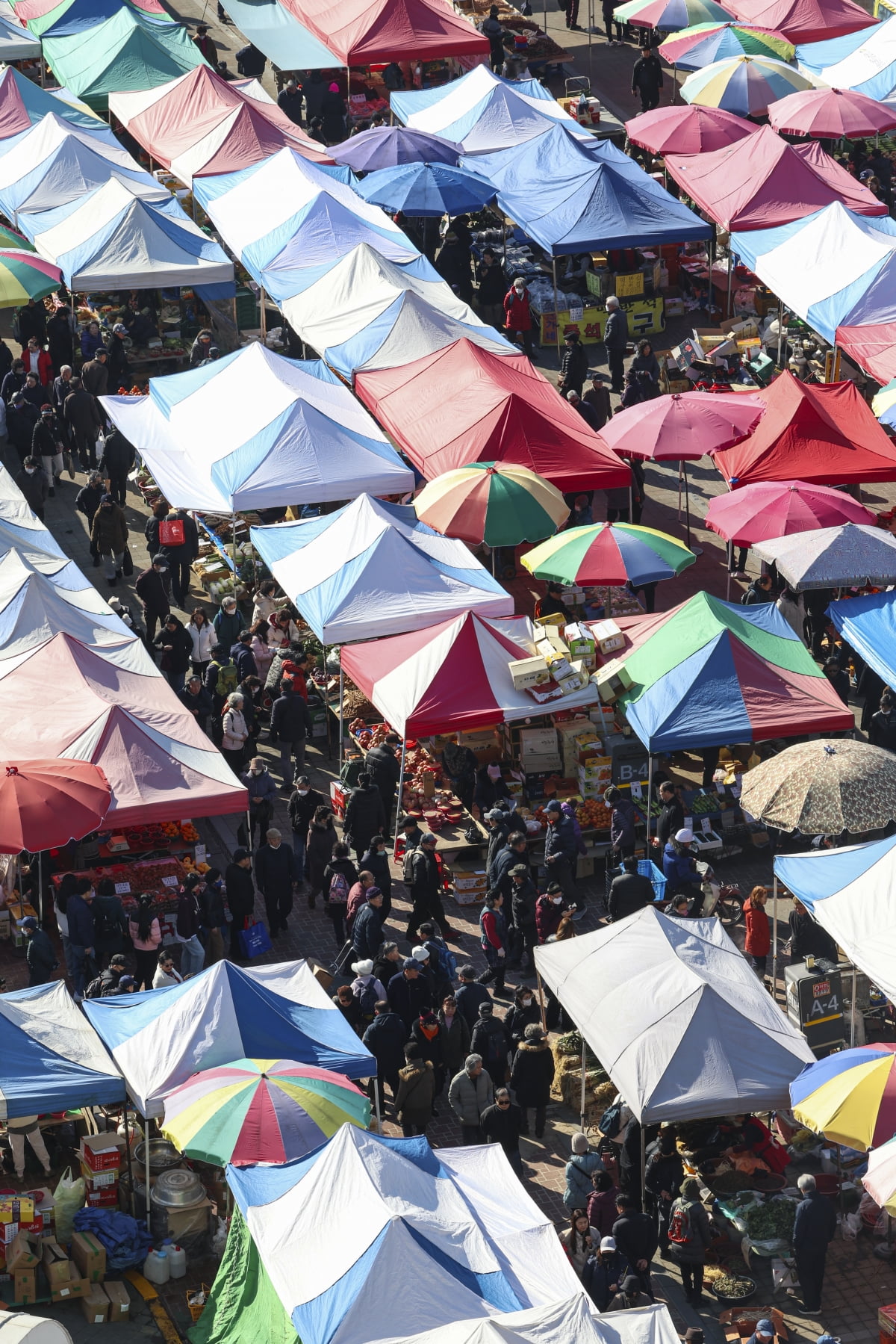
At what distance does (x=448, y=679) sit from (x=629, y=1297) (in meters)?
7.06

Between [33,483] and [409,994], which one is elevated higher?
[33,483]

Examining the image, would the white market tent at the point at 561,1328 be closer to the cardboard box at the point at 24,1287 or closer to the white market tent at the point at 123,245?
the cardboard box at the point at 24,1287

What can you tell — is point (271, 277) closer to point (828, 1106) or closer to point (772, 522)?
point (772, 522)

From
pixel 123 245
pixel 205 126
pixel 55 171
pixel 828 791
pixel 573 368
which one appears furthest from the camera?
pixel 205 126

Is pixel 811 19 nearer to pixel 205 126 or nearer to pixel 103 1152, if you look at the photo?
pixel 205 126

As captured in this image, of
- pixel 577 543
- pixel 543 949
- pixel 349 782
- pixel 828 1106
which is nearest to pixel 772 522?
pixel 577 543

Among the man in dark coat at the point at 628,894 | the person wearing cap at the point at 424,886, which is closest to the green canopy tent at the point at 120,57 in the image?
the person wearing cap at the point at 424,886

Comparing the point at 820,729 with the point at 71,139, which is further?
the point at 71,139

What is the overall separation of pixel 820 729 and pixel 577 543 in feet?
11.7

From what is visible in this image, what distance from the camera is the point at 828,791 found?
64.3ft

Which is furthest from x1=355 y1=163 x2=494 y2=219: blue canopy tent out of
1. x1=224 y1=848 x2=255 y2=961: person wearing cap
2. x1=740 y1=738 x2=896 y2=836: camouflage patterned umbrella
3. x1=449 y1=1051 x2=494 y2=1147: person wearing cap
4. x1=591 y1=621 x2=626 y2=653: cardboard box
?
x1=449 y1=1051 x2=494 y2=1147: person wearing cap

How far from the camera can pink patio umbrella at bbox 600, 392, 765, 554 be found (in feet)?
82.6

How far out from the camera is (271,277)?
29.4m

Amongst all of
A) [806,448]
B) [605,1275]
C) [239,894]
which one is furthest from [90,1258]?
[806,448]
